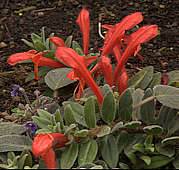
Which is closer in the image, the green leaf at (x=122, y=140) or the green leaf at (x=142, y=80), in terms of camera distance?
the green leaf at (x=122, y=140)

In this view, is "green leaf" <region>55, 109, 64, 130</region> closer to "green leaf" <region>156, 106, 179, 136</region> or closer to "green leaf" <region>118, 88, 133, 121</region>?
"green leaf" <region>118, 88, 133, 121</region>

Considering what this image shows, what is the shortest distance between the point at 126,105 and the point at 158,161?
21cm

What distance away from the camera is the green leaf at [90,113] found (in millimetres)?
1119

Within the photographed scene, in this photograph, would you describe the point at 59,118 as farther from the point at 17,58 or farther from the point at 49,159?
the point at 17,58

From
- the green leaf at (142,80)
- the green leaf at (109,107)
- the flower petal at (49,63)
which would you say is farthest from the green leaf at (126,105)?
the flower petal at (49,63)

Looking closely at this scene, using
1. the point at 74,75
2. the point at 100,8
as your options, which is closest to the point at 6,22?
the point at 100,8

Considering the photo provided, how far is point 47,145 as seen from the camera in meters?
1.00

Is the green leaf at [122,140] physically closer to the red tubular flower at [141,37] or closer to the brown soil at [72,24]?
the red tubular flower at [141,37]

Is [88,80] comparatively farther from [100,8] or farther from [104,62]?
[100,8]

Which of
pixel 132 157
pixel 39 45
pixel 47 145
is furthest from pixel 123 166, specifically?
pixel 39 45

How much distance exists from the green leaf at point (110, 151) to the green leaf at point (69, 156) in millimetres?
92

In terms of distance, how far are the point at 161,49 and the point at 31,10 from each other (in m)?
1.14

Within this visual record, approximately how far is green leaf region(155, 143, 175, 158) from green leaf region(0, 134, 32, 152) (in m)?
0.44

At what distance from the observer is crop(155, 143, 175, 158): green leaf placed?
109cm
